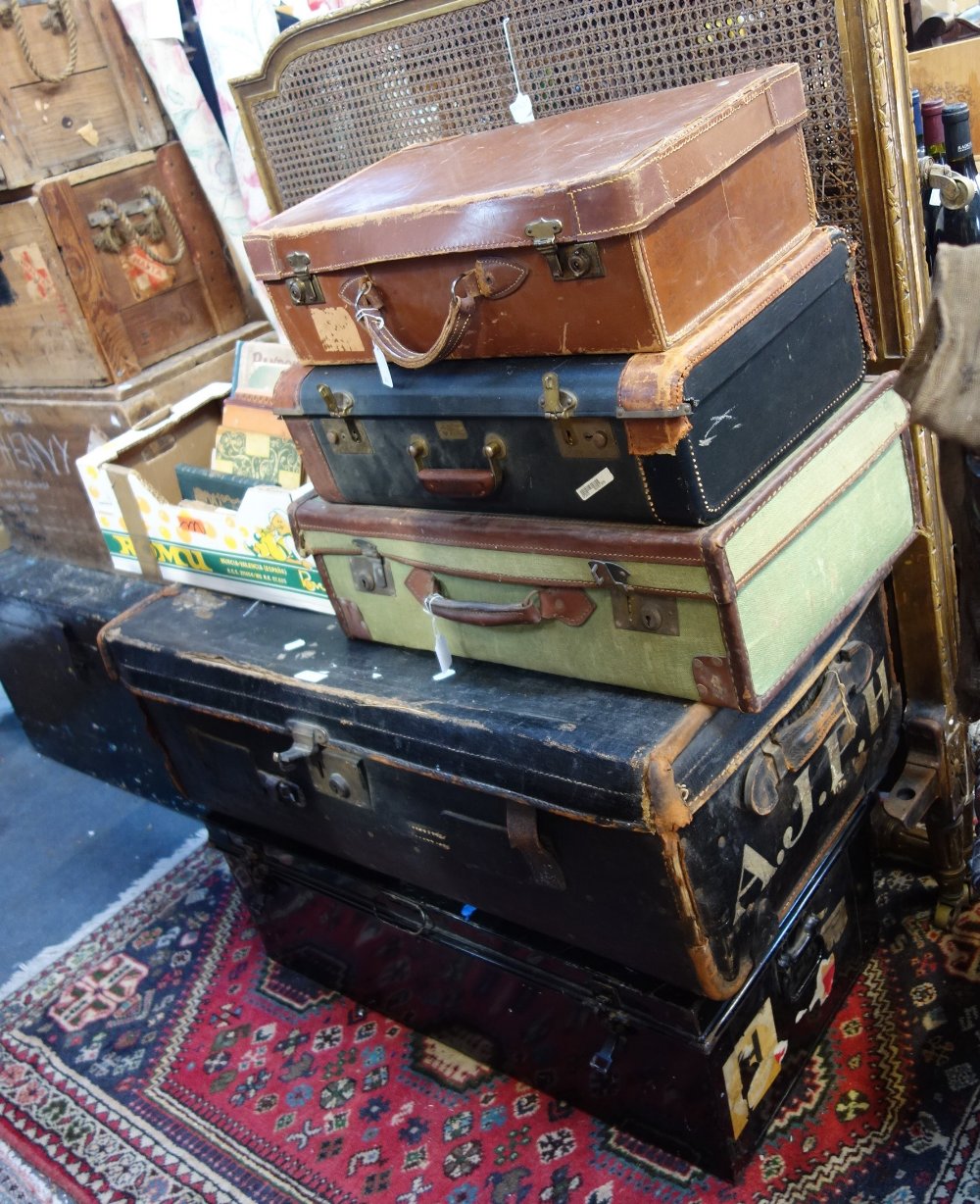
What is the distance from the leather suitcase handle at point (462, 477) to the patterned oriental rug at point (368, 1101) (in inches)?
38.8

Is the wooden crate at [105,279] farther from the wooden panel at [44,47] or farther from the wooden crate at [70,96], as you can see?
the wooden panel at [44,47]

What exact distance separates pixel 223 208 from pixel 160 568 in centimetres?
83

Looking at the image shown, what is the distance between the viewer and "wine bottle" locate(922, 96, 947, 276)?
1572 mm

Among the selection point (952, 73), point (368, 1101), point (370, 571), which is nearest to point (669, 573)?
point (370, 571)

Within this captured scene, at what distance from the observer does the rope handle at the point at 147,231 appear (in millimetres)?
2271

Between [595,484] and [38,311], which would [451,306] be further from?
[38,311]

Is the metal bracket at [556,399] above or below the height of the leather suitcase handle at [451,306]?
below

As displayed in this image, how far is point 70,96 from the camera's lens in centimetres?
225

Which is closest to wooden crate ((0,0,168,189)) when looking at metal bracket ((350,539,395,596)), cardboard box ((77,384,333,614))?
cardboard box ((77,384,333,614))

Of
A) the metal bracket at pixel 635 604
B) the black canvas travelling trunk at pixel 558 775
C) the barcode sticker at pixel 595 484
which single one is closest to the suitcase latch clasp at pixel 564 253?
the barcode sticker at pixel 595 484

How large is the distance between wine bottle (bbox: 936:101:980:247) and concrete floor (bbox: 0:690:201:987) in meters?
2.00

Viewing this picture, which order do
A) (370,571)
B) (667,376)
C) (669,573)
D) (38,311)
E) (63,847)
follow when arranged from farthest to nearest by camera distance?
(63,847) < (38,311) < (370,571) < (669,573) < (667,376)

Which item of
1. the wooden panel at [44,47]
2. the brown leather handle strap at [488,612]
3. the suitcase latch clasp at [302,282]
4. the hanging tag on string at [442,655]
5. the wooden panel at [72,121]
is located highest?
the wooden panel at [44,47]

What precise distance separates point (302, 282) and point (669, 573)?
2.04 feet
